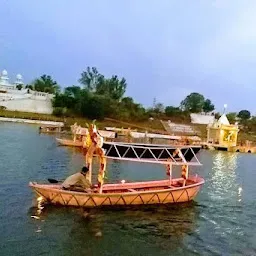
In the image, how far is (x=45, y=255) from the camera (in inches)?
706

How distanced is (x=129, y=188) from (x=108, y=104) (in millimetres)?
112722

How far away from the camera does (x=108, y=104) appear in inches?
5541

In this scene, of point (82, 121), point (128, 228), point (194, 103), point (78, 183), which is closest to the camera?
point (128, 228)

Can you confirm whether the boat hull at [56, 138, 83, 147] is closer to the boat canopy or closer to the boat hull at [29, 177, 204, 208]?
the boat canopy

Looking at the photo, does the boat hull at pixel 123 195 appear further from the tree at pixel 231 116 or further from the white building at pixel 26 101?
the tree at pixel 231 116

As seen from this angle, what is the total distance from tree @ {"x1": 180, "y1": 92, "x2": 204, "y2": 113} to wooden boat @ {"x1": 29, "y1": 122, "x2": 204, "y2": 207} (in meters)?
145

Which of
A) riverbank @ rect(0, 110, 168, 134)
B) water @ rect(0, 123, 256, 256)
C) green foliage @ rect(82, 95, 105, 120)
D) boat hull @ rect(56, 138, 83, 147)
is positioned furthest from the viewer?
green foliage @ rect(82, 95, 105, 120)

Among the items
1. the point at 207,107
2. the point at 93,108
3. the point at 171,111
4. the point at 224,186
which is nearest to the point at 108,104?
the point at 93,108

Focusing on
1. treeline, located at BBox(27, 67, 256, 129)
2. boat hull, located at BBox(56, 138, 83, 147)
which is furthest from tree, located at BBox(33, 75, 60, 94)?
boat hull, located at BBox(56, 138, 83, 147)

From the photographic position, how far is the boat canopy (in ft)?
89.8

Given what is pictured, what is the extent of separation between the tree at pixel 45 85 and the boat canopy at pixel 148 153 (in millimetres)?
131558

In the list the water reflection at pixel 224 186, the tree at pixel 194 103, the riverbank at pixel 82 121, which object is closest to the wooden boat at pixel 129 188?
the water reflection at pixel 224 186

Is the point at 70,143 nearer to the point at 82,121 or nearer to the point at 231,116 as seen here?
the point at 82,121

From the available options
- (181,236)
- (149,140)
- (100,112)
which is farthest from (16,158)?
(100,112)
